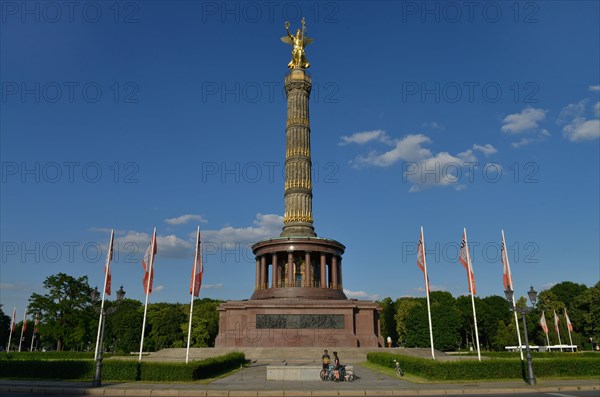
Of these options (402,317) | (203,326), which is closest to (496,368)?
(203,326)

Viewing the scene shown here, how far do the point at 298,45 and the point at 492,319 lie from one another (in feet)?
190

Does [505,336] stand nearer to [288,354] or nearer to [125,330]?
[288,354]

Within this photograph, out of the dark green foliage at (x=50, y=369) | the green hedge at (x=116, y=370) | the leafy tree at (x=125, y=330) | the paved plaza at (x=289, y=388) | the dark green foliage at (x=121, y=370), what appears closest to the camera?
the paved plaza at (x=289, y=388)

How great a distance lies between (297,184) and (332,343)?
17.0 meters

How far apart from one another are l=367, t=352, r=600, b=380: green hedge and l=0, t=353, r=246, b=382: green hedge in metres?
10.5

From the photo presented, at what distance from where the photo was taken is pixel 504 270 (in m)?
24.1

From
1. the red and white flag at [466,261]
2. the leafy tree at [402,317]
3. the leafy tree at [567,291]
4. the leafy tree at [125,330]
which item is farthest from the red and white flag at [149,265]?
the leafy tree at [567,291]

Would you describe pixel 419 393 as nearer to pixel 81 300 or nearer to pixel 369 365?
pixel 369 365

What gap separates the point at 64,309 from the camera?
5191 centimetres

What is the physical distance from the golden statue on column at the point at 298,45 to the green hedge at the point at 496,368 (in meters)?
38.2

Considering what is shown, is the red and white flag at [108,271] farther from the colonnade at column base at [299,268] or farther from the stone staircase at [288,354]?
the colonnade at column base at [299,268]

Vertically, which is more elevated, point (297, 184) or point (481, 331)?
point (297, 184)

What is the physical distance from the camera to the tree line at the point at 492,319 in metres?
65.6

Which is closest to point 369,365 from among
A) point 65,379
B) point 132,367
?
point 132,367
